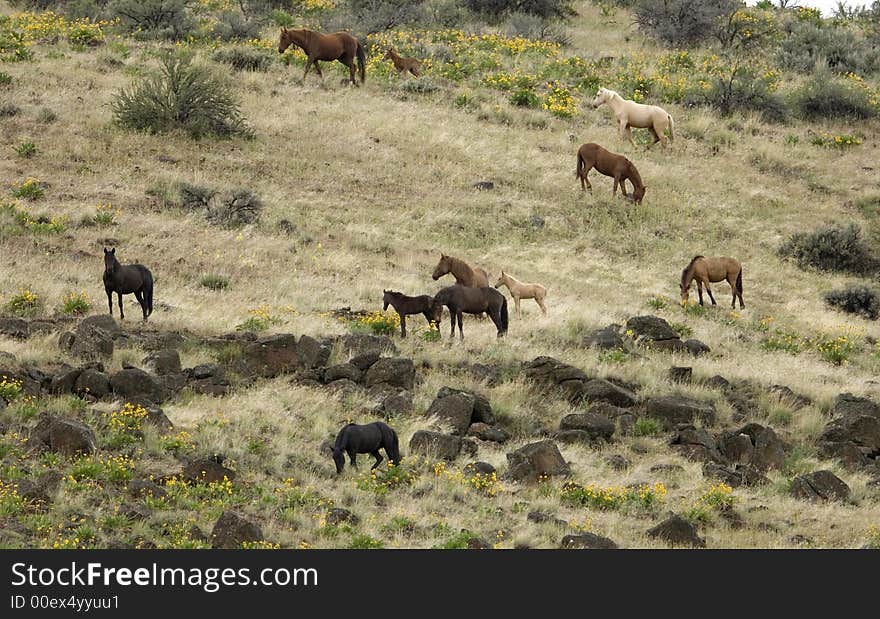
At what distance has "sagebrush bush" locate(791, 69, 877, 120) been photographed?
41375 mm

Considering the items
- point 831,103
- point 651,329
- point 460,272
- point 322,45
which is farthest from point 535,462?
point 831,103

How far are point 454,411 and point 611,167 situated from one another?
634 inches

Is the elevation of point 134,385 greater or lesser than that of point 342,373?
greater

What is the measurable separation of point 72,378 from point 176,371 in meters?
1.63

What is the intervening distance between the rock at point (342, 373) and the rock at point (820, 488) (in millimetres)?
6196

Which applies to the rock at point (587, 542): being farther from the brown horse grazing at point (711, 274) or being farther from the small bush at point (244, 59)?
the small bush at point (244, 59)

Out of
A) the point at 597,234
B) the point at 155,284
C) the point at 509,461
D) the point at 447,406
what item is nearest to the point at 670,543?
the point at 509,461

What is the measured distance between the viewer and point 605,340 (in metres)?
21.5

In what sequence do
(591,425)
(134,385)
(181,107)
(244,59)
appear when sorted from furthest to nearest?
(244,59), (181,107), (591,425), (134,385)

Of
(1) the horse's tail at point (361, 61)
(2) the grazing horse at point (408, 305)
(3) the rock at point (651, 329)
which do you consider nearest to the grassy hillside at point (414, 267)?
(2) the grazing horse at point (408, 305)

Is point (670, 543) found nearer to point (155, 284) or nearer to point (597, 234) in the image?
point (155, 284)

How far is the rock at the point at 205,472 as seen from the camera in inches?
555

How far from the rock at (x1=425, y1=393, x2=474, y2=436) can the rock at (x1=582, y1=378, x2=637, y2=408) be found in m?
2.49

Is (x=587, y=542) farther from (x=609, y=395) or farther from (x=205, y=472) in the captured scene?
(x=609, y=395)
